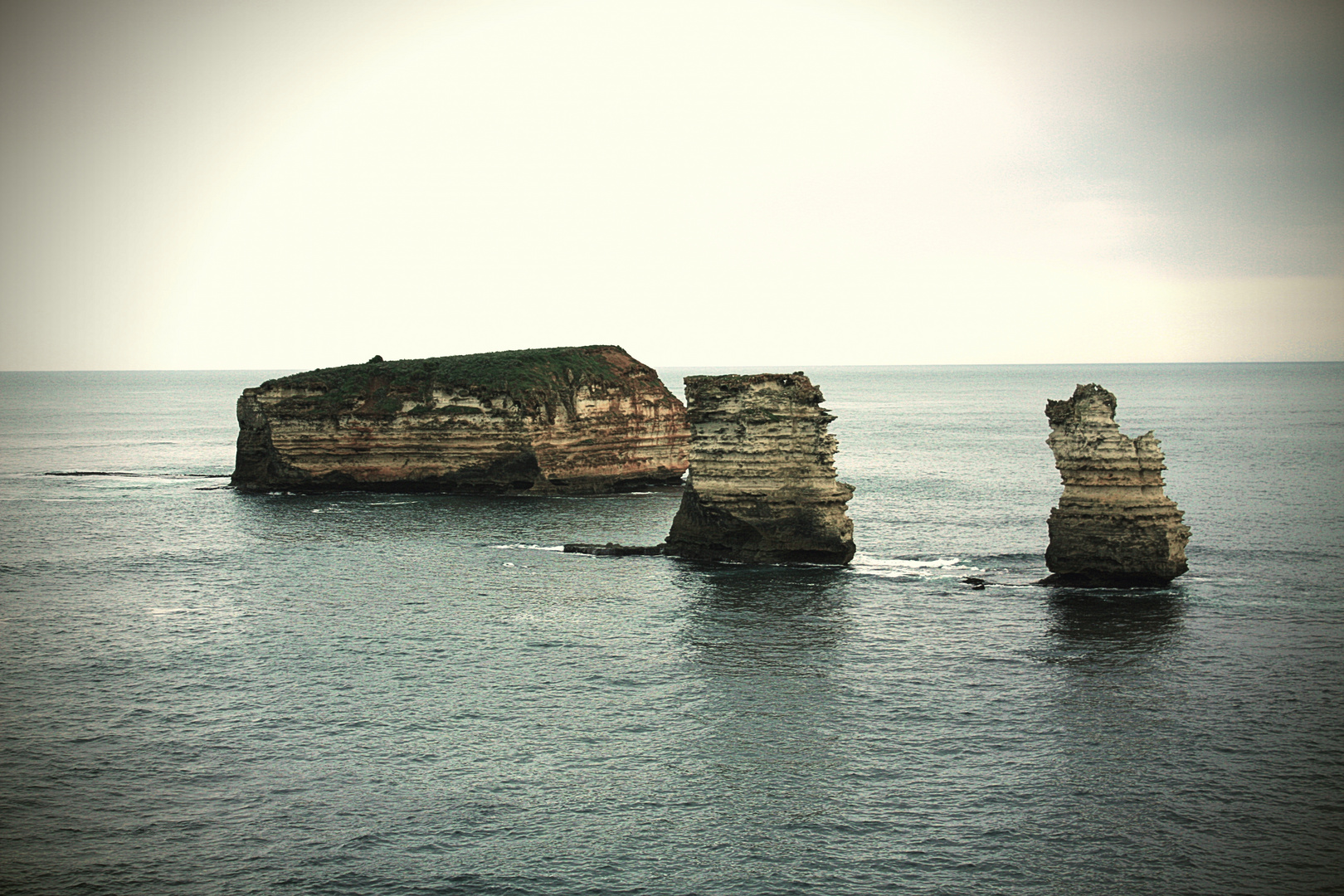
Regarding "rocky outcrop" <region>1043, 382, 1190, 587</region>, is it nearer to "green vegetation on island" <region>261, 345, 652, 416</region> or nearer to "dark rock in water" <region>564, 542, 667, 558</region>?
"dark rock in water" <region>564, 542, 667, 558</region>

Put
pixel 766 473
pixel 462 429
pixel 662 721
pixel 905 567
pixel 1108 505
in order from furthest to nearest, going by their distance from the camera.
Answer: pixel 462 429, pixel 905 567, pixel 766 473, pixel 1108 505, pixel 662 721

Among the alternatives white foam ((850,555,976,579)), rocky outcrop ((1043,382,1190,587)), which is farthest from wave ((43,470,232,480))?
rocky outcrop ((1043,382,1190,587))

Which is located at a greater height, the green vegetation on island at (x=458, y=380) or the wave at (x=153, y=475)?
the green vegetation on island at (x=458, y=380)

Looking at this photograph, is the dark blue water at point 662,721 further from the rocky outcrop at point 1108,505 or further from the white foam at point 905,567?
the rocky outcrop at point 1108,505

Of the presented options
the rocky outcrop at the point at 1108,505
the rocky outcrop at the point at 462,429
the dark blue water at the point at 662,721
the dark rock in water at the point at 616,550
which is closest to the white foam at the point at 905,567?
the dark blue water at the point at 662,721

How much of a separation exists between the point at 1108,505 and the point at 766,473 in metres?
14.0

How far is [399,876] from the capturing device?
1975 cm

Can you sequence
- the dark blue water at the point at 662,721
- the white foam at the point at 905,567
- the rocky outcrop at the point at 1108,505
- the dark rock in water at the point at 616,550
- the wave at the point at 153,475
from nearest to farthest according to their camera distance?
1. the dark blue water at the point at 662,721
2. the rocky outcrop at the point at 1108,505
3. the white foam at the point at 905,567
4. the dark rock in water at the point at 616,550
5. the wave at the point at 153,475

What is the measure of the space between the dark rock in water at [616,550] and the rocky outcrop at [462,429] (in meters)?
23.1

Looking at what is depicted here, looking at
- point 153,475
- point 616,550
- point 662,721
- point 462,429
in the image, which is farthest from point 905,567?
point 153,475

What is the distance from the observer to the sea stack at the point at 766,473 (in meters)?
45.5

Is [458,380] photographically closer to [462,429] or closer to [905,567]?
[462,429]

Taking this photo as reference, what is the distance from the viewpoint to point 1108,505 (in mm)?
39469

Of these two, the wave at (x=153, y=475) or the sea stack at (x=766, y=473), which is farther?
the wave at (x=153, y=475)
